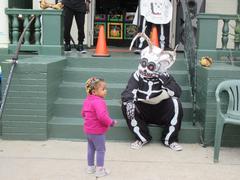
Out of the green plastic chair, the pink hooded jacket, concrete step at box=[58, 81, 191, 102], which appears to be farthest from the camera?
concrete step at box=[58, 81, 191, 102]

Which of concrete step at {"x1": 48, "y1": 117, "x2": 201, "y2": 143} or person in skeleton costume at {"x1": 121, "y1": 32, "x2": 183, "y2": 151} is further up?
person in skeleton costume at {"x1": 121, "y1": 32, "x2": 183, "y2": 151}

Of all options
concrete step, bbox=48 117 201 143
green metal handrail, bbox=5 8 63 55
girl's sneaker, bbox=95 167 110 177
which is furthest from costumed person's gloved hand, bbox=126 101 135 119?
green metal handrail, bbox=5 8 63 55

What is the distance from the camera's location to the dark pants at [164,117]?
590 cm

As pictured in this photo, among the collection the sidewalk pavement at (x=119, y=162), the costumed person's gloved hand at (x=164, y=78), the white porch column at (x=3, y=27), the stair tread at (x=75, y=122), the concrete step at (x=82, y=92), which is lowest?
the sidewalk pavement at (x=119, y=162)

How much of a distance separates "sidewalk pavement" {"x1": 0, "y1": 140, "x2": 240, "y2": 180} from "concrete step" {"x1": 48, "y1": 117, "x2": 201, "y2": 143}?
101 millimetres

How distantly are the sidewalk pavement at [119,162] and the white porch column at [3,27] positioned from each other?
191cm

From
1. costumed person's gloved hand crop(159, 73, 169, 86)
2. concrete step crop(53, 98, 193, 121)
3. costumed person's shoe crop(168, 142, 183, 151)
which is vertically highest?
costumed person's gloved hand crop(159, 73, 169, 86)

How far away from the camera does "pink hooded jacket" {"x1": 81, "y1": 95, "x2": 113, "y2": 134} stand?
4.61 metres

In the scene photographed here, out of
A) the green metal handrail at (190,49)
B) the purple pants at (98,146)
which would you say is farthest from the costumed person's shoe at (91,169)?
the green metal handrail at (190,49)

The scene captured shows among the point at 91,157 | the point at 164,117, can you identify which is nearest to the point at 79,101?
the point at 164,117

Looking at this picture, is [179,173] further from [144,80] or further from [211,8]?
[211,8]

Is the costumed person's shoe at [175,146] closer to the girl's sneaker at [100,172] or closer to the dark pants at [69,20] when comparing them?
the girl's sneaker at [100,172]

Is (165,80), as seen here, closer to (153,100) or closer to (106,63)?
(153,100)

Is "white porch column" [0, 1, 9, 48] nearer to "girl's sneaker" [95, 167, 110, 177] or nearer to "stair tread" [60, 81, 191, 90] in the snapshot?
"stair tread" [60, 81, 191, 90]
